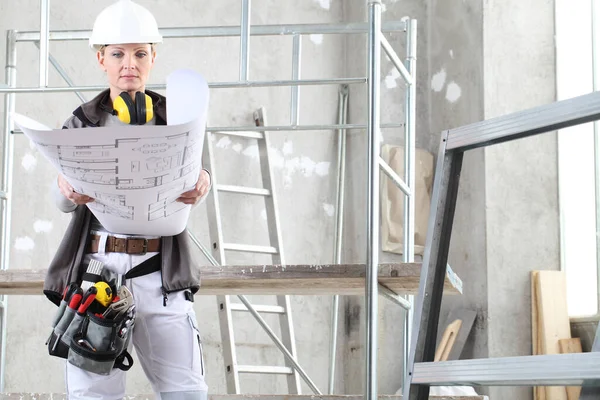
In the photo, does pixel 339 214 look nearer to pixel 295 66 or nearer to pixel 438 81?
pixel 438 81

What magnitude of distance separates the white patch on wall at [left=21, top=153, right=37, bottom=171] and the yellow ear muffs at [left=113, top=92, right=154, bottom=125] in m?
2.92

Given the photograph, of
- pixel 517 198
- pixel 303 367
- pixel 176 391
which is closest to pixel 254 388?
pixel 303 367

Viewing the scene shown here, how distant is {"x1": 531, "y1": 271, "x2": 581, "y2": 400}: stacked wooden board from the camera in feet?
16.3

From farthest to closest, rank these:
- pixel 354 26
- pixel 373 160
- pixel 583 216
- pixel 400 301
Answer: pixel 583 216, pixel 354 26, pixel 400 301, pixel 373 160

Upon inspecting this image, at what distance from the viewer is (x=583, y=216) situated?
525 centimetres

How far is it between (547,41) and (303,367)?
244cm

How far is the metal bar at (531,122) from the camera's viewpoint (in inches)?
57.7

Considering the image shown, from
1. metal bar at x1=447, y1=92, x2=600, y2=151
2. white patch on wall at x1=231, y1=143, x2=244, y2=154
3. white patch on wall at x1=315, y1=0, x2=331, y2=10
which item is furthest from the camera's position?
white patch on wall at x1=315, y1=0, x2=331, y2=10

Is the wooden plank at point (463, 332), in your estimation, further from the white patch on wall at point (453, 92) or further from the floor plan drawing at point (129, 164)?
the floor plan drawing at point (129, 164)

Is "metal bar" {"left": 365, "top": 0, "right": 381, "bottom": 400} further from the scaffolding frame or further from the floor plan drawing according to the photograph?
the floor plan drawing

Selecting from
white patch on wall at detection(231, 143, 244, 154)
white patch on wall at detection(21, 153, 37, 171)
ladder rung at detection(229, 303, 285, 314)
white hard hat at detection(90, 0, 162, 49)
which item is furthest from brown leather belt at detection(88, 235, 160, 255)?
white patch on wall at detection(231, 143, 244, 154)

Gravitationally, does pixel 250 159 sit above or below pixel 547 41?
below

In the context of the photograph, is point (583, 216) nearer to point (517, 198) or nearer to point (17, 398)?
point (517, 198)

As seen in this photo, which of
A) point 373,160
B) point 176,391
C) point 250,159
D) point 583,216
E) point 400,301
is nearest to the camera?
point 176,391
